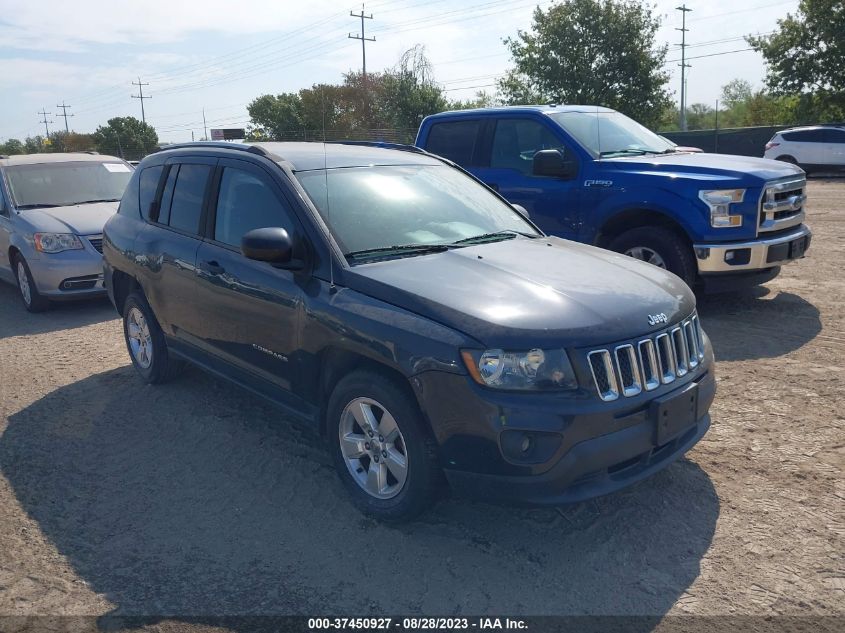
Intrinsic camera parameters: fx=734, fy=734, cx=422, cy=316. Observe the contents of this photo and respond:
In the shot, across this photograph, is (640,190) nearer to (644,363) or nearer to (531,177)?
(531,177)

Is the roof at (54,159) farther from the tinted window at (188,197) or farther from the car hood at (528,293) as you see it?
the car hood at (528,293)

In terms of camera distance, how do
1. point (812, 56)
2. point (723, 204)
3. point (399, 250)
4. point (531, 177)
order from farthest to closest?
point (812, 56) < point (531, 177) < point (723, 204) < point (399, 250)

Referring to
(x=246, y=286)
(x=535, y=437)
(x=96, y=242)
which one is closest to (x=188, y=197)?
(x=246, y=286)

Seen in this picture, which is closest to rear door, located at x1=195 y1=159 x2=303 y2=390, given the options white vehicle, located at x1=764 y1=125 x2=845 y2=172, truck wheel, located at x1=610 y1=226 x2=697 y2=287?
truck wheel, located at x1=610 y1=226 x2=697 y2=287

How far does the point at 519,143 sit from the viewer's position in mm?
8047

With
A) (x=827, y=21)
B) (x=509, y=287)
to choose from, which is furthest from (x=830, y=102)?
(x=509, y=287)

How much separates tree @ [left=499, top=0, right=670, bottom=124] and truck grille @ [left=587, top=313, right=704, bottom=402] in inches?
1497

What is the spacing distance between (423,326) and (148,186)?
3.49 metres

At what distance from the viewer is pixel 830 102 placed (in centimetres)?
3522

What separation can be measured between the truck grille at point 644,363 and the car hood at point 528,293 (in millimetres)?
62

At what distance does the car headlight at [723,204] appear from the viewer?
6.60 metres

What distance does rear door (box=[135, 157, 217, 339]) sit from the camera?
195 inches

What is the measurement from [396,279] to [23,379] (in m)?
4.27

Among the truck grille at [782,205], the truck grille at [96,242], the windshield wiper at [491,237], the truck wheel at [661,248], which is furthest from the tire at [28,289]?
the truck grille at [782,205]
